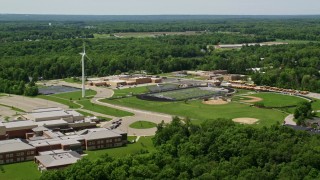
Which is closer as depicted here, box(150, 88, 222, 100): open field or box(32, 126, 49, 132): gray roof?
box(32, 126, 49, 132): gray roof

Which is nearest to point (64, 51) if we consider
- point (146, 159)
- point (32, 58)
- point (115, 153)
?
point (32, 58)

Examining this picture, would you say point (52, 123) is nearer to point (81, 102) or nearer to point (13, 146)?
point (13, 146)

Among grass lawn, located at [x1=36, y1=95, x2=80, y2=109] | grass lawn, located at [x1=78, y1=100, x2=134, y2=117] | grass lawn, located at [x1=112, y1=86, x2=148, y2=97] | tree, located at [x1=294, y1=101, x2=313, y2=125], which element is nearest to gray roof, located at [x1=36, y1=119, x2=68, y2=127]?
grass lawn, located at [x1=78, y1=100, x2=134, y2=117]

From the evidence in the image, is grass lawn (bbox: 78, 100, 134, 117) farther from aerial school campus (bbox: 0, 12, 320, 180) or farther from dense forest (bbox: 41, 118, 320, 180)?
dense forest (bbox: 41, 118, 320, 180)

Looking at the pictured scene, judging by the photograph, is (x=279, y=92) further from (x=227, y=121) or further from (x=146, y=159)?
(x=146, y=159)

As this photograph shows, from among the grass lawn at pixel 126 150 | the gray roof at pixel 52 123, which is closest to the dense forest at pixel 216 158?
the grass lawn at pixel 126 150
